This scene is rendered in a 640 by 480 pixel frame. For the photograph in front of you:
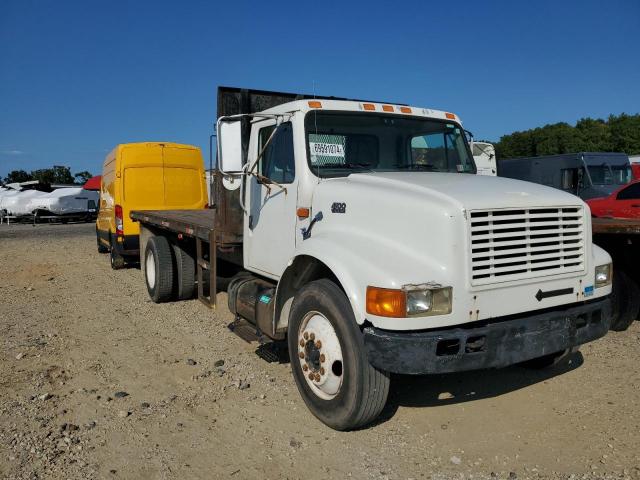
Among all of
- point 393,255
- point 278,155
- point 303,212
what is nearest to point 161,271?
point 278,155

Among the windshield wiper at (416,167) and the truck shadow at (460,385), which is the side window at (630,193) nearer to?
the truck shadow at (460,385)

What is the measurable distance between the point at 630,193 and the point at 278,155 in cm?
773

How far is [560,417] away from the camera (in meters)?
3.95

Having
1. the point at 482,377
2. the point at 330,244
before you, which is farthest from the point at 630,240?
the point at 330,244

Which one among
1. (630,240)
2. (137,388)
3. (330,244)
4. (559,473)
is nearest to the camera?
(559,473)

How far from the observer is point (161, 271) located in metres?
7.47

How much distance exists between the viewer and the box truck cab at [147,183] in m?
9.77

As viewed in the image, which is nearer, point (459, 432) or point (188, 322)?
point (459, 432)

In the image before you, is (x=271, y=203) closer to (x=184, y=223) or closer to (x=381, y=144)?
(x=381, y=144)

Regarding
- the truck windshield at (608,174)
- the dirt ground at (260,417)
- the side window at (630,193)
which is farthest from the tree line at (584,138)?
the dirt ground at (260,417)

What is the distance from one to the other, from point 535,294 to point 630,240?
2.73 metres

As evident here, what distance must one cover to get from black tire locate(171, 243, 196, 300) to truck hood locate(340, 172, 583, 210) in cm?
407

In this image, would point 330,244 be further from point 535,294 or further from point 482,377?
point 482,377

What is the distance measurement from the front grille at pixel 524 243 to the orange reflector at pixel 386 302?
48 cm
